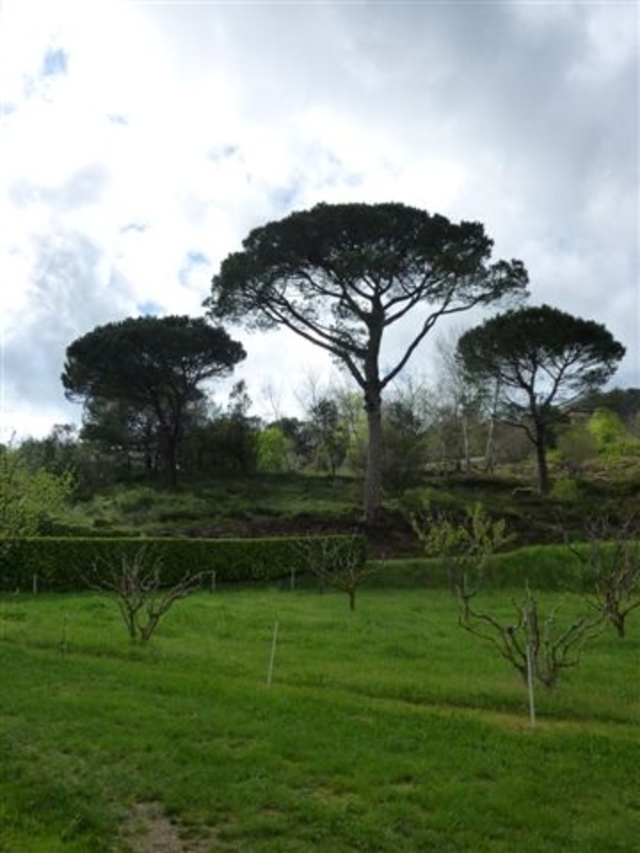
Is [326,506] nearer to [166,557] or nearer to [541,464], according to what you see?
[541,464]

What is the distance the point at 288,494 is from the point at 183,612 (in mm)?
24565

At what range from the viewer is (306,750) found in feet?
24.9

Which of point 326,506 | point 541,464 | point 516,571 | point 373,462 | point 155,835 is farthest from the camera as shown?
point 541,464

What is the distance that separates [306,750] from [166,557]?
17.6 metres

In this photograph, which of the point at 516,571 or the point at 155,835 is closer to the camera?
the point at 155,835

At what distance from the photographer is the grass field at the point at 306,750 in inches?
227

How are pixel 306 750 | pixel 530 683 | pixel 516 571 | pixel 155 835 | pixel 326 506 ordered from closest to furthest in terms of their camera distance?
pixel 155 835 < pixel 306 750 < pixel 530 683 < pixel 516 571 < pixel 326 506

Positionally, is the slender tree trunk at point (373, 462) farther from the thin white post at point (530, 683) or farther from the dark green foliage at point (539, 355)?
the thin white post at point (530, 683)

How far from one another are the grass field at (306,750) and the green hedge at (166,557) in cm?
855

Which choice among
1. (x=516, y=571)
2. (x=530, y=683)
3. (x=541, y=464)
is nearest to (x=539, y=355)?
(x=541, y=464)

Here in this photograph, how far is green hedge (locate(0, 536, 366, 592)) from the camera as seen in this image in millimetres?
22625

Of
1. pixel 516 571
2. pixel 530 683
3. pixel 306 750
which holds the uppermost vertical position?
pixel 516 571

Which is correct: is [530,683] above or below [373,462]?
below

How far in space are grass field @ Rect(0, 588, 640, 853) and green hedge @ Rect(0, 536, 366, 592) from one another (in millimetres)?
8548
